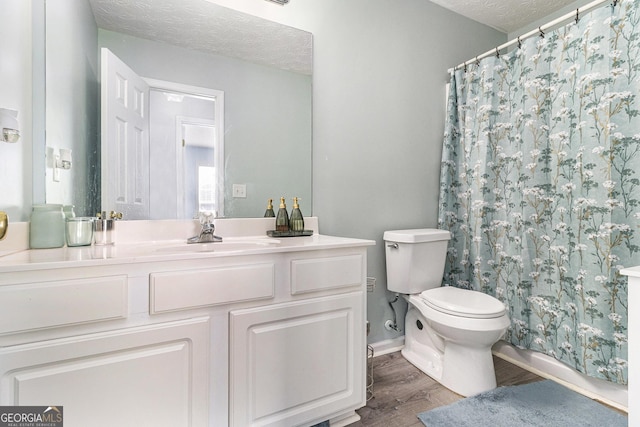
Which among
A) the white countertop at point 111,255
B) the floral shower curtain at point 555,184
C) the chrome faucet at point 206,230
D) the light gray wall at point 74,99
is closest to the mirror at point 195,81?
the light gray wall at point 74,99

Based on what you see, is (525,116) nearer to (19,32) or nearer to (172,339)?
(172,339)

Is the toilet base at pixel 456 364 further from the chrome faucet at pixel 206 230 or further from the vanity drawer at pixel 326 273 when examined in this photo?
the chrome faucet at pixel 206 230

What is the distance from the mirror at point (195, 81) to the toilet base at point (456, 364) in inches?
42.9

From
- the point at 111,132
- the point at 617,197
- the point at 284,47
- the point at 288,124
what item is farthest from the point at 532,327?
the point at 111,132

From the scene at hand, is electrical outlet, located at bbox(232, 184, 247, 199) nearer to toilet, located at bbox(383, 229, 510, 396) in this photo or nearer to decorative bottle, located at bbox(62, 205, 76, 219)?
decorative bottle, located at bbox(62, 205, 76, 219)

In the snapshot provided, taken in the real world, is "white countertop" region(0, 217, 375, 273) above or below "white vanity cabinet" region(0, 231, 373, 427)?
above

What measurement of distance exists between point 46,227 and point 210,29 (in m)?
1.12

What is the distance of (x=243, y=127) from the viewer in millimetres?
1634

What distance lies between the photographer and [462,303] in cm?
174

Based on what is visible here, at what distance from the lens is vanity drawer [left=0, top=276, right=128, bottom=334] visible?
0.79 m

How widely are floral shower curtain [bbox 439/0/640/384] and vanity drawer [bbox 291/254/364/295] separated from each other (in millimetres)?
1159

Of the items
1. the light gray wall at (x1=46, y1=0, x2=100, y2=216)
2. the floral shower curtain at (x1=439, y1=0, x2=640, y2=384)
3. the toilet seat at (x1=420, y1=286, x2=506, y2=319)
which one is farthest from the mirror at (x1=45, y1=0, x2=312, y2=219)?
the floral shower curtain at (x1=439, y1=0, x2=640, y2=384)

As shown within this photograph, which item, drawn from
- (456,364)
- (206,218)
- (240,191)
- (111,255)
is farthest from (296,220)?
(456,364)

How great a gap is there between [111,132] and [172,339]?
92 centimetres
